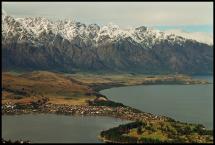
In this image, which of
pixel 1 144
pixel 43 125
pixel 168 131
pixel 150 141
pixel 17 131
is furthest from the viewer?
pixel 43 125

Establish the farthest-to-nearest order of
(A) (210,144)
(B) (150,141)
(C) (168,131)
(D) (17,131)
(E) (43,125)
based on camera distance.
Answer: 1. (E) (43,125)
2. (D) (17,131)
3. (C) (168,131)
4. (B) (150,141)
5. (A) (210,144)

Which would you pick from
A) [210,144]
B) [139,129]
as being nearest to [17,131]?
[139,129]

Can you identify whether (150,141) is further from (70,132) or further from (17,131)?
(17,131)

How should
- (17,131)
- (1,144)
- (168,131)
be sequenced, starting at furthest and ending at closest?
1. (17,131)
2. (168,131)
3. (1,144)

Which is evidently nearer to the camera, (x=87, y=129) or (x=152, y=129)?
(x=152, y=129)

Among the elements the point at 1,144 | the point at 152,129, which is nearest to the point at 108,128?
the point at 152,129

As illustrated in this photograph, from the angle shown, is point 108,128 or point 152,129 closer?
point 152,129

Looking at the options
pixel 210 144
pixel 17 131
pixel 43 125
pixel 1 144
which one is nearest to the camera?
pixel 1 144

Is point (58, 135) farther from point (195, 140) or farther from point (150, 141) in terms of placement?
point (195, 140)
